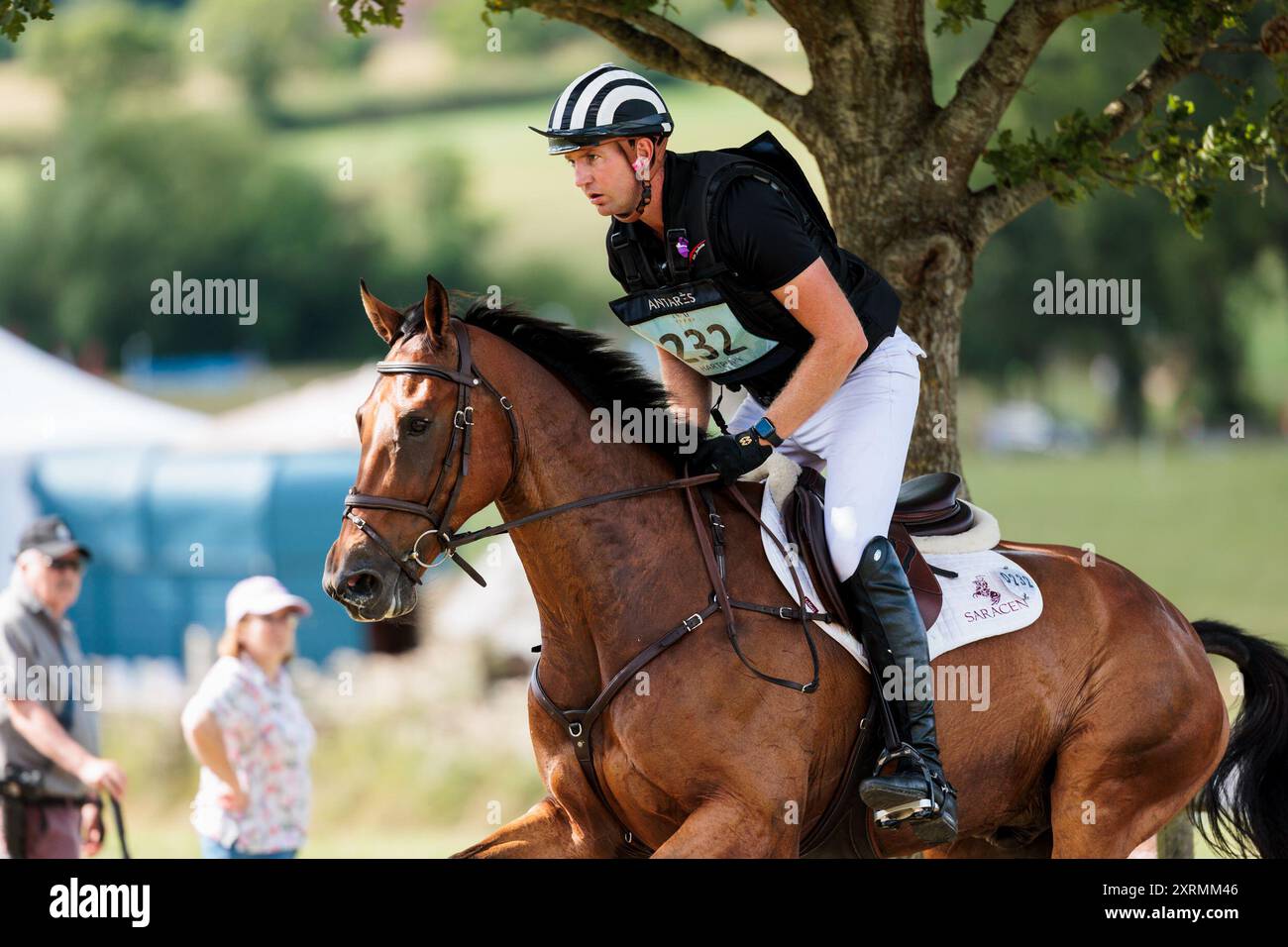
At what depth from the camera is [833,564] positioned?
5008 millimetres

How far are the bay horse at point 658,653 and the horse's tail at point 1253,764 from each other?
1.80ft

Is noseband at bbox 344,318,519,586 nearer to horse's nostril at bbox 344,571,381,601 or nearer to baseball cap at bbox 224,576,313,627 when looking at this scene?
horse's nostril at bbox 344,571,381,601

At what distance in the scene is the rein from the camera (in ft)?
14.7

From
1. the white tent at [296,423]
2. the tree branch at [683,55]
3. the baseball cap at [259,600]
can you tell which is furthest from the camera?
the white tent at [296,423]

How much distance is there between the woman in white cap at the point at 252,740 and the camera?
25.4 feet

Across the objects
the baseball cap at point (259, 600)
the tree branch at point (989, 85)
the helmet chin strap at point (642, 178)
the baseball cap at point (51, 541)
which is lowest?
the baseball cap at point (259, 600)

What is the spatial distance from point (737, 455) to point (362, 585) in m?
1.20

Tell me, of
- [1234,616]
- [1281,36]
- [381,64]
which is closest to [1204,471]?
[1234,616]

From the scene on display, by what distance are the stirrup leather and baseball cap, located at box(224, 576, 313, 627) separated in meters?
3.95

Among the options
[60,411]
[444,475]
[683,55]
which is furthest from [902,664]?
[60,411]

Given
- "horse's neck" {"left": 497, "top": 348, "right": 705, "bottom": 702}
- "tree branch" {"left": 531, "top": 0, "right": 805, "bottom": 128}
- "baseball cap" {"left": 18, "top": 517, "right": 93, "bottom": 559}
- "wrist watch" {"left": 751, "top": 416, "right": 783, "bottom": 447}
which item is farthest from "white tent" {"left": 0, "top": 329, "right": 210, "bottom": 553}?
"wrist watch" {"left": 751, "top": 416, "right": 783, "bottom": 447}

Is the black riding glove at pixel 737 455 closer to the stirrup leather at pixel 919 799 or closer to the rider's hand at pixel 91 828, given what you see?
the stirrup leather at pixel 919 799
